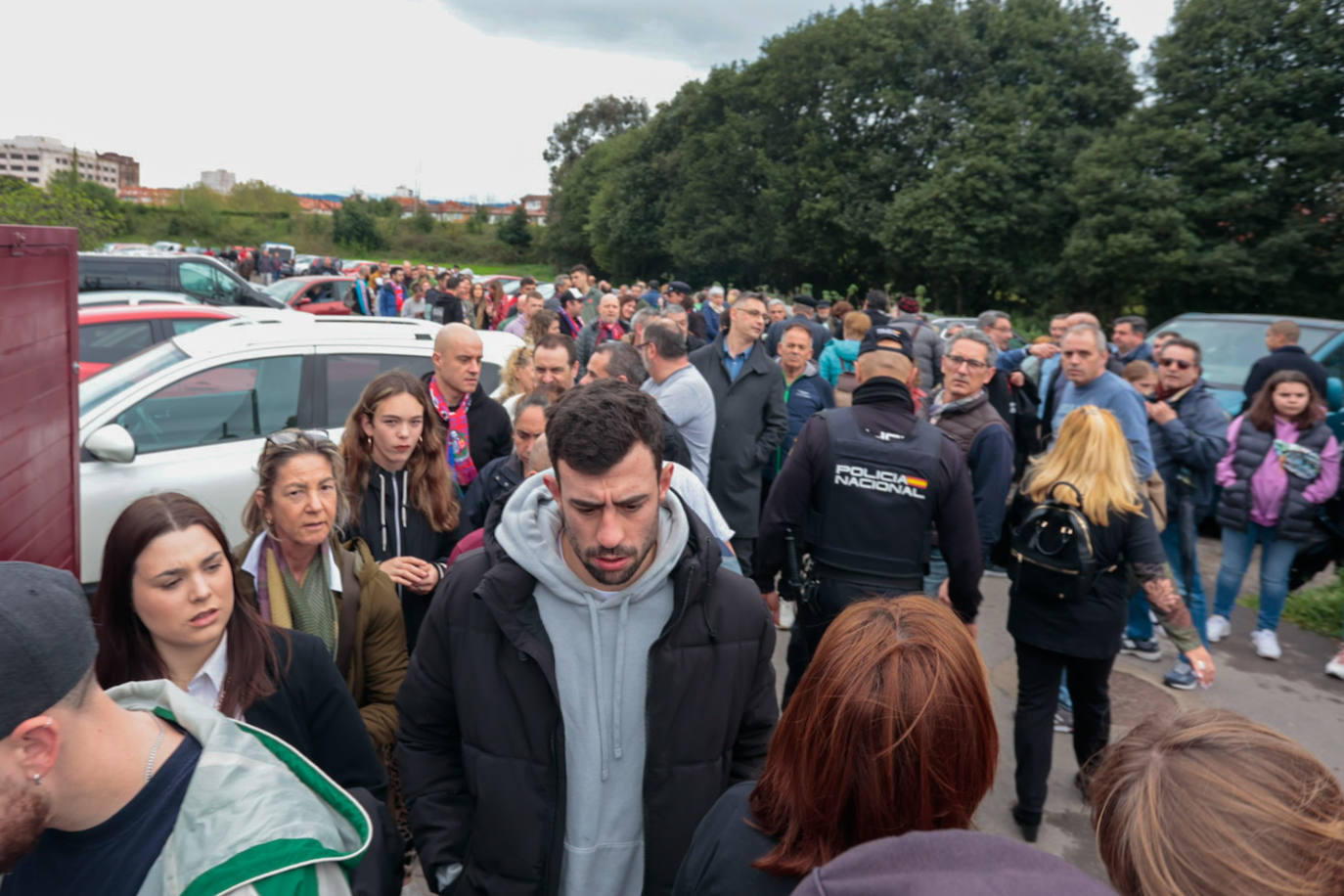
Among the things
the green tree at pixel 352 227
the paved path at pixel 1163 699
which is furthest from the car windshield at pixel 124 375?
the green tree at pixel 352 227

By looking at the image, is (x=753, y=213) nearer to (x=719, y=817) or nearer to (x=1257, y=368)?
(x=1257, y=368)

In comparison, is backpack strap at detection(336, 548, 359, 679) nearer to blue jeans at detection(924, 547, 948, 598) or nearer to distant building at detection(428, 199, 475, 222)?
blue jeans at detection(924, 547, 948, 598)

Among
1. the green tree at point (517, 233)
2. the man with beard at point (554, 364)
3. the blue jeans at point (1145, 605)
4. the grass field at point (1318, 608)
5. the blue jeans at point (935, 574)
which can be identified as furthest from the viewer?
the green tree at point (517, 233)

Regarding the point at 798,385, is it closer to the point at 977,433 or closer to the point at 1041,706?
the point at 977,433

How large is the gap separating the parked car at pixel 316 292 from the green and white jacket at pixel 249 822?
16.7m

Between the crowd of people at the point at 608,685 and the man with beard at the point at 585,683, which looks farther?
the man with beard at the point at 585,683

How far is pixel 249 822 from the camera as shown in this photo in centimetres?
142

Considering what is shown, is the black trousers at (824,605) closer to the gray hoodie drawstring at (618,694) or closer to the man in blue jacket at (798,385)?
the gray hoodie drawstring at (618,694)

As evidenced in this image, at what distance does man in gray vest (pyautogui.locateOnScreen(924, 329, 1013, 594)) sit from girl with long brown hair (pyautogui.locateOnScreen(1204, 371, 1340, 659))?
216 cm

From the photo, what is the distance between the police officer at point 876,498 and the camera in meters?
3.70

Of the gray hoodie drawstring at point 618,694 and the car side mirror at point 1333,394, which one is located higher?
the car side mirror at point 1333,394

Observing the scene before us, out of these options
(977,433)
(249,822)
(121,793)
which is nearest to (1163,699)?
(977,433)

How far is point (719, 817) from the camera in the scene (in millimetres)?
1737

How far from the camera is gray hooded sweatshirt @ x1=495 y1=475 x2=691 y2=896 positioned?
216 cm
